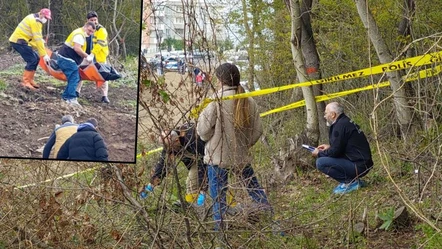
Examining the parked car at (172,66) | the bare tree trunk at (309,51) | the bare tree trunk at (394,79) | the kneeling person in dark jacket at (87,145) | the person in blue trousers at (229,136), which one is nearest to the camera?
the kneeling person in dark jacket at (87,145)

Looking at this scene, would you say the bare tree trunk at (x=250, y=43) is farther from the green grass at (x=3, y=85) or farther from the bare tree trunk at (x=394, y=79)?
the green grass at (x=3, y=85)

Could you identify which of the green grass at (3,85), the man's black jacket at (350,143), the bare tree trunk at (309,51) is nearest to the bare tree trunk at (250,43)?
the bare tree trunk at (309,51)

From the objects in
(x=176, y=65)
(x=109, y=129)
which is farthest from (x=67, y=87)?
(x=176, y=65)

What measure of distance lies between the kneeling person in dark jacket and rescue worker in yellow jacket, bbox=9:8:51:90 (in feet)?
1.54

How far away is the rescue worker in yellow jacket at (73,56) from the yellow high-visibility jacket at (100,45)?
35 millimetres

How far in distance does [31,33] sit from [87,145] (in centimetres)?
86

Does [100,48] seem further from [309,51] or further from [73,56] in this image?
[309,51]

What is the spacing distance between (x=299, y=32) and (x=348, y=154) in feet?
9.58

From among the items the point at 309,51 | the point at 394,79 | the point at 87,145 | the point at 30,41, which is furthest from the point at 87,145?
the point at 309,51

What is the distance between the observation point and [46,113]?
18.2ft

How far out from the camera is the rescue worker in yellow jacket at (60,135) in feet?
17.9

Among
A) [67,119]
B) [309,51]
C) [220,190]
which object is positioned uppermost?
[309,51]

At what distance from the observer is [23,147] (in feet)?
18.3

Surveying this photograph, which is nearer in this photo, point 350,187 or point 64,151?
point 64,151
